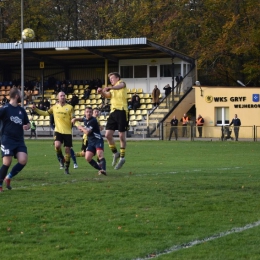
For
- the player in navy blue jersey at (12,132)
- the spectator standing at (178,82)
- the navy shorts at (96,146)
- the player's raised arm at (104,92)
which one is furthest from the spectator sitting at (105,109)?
the player in navy blue jersey at (12,132)

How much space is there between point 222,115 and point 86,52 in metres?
12.1

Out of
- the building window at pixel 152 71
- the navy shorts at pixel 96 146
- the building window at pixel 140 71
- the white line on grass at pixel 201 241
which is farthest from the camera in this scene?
the building window at pixel 140 71

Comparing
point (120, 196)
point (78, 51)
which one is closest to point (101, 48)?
point (78, 51)

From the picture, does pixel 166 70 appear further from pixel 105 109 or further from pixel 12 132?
pixel 12 132

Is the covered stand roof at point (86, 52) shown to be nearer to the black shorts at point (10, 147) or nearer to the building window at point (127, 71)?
the building window at point (127, 71)

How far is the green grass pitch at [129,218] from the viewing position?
329 inches

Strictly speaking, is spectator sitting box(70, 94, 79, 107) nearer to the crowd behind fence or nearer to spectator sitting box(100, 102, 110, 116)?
spectator sitting box(100, 102, 110, 116)

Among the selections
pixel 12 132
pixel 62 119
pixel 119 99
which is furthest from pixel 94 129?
pixel 12 132

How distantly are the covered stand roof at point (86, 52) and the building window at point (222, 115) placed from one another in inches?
222

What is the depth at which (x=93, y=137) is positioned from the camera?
16.7 m

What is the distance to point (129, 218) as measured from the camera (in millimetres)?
10164

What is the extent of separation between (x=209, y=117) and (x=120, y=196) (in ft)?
129

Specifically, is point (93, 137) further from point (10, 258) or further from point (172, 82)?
point (172, 82)

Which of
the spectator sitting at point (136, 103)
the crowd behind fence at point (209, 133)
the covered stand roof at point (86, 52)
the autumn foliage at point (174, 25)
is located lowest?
the crowd behind fence at point (209, 133)
